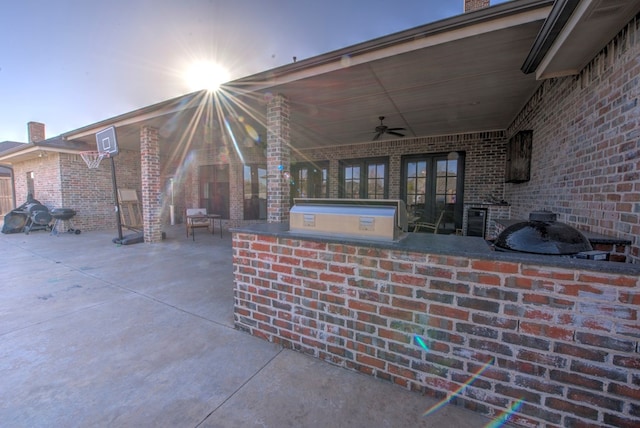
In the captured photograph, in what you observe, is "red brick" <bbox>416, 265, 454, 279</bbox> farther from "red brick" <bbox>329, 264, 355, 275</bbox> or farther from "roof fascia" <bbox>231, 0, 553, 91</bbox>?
"roof fascia" <bbox>231, 0, 553, 91</bbox>

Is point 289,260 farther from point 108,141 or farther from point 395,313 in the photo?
point 108,141

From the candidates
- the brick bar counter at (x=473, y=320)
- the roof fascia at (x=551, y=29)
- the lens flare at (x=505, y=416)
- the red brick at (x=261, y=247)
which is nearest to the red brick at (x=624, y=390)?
the brick bar counter at (x=473, y=320)

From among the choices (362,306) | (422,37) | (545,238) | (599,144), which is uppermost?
(422,37)

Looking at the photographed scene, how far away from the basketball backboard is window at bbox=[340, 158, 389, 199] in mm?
6140

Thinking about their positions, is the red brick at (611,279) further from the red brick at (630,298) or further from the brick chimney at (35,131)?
the brick chimney at (35,131)

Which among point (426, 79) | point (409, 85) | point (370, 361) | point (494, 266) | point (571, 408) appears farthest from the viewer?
point (409, 85)

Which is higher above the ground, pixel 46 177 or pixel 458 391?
pixel 46 177

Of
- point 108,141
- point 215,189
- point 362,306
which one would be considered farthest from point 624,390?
point 215,189

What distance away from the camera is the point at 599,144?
1.95m

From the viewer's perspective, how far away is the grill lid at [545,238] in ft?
4.54

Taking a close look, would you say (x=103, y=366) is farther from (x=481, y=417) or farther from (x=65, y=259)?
(x=65, y=259)

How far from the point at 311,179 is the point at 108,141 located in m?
5.69

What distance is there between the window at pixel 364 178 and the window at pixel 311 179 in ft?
2.13

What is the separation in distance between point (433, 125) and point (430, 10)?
225 centimetres
